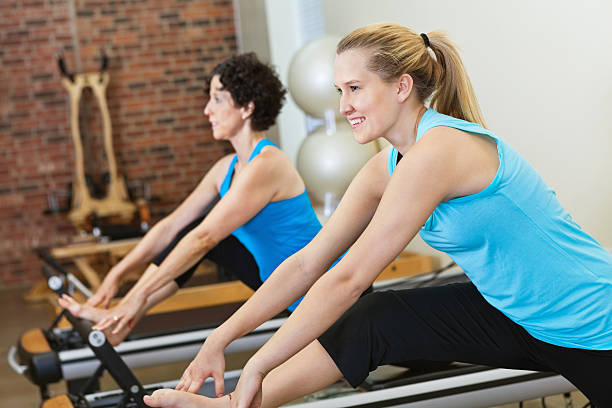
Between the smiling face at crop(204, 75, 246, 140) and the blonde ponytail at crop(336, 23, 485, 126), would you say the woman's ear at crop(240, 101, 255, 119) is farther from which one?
the blonde ponytail at crop(336, 23, 485, 126)

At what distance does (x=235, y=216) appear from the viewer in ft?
7.67

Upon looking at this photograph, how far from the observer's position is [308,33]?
5973mm

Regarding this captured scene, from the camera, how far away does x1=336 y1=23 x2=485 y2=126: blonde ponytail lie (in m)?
1.42

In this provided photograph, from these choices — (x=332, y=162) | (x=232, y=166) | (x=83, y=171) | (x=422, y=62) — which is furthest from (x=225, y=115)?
(x=83, y=171)

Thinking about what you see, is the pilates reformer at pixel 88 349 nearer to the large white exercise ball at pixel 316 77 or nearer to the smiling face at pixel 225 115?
the smiling face at pixel 225 115

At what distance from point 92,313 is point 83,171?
4.50 metres

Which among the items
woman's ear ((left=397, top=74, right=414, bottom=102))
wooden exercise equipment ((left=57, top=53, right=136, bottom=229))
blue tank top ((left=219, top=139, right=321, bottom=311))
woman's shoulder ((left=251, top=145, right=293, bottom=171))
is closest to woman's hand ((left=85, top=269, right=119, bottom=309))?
blue tank top ((left=219, top=139, right=321, bottom=311))

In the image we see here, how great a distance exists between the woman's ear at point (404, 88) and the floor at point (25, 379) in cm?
152

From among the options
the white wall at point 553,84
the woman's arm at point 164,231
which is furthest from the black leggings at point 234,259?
the white wall at point 553,84

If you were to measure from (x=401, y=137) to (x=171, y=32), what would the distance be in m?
6.33

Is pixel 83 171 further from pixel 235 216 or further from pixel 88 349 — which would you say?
pixel 235 216

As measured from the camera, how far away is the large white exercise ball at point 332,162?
398 cm

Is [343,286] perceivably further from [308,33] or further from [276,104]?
[308,33]

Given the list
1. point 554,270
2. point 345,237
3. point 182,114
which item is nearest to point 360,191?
point 345,237
